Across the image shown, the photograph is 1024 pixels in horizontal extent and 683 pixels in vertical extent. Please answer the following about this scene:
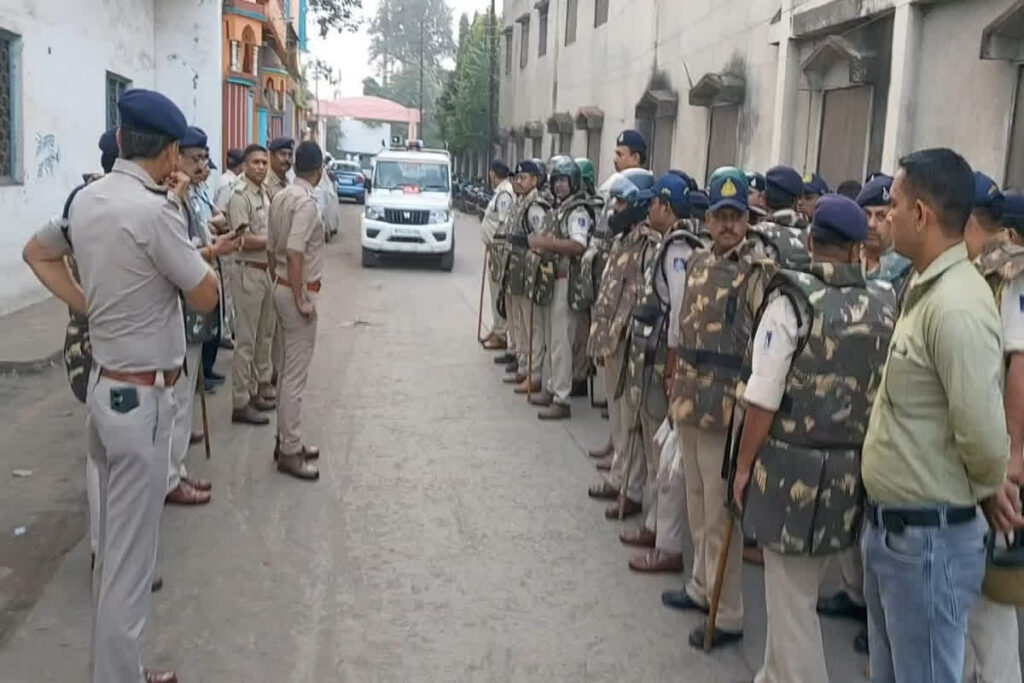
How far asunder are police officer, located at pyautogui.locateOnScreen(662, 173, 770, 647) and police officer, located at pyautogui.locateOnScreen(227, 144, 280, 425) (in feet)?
12.6

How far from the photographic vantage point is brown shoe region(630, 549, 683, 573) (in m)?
4.93

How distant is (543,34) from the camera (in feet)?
93.1

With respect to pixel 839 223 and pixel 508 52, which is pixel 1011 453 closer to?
pixel 839 223

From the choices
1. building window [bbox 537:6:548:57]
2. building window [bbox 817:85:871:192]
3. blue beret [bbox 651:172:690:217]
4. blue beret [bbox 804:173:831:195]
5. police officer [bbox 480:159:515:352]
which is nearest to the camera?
blue beret [bbox 651:172:690:217]

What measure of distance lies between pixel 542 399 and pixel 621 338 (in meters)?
2.83

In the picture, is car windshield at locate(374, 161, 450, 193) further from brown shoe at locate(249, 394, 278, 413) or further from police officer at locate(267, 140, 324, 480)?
police officer at locate(267, 140, 324, 480)

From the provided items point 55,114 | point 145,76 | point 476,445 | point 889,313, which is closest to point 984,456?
point 889,313

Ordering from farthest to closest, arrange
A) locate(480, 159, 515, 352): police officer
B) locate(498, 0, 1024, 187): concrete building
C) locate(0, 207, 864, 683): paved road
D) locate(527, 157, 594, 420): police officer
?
locate(480, 159, 515, 352): police officer, locate(498, 0, 1024, 187): concrete building, locate(527, 157, 594, 420): police officer, locate(0, 207, 864, 683): paved road

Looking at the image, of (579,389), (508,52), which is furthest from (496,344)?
(508,52)

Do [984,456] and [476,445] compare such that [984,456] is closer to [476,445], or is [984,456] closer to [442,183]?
[476,445]

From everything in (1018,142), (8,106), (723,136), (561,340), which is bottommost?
(561,340)

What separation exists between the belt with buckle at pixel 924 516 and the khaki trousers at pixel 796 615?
0.65 metres

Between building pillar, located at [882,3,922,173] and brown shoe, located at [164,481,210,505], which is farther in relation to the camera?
building pillar, located at [882,3,922,173]

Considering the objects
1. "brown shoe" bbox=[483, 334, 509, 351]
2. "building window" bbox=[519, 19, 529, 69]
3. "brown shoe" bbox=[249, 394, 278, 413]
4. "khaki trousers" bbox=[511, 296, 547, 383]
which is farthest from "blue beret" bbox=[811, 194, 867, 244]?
"building window" bbox=[519, 19, 529, 69]
